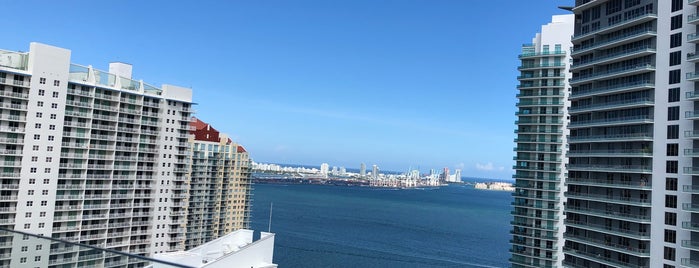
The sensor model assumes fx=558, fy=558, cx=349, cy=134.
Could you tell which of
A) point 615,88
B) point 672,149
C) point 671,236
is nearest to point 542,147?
point 615,88

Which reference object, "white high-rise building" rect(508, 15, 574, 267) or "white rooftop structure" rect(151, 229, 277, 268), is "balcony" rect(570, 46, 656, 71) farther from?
"white rooftop structure" rect(151, 229, 277, 268)

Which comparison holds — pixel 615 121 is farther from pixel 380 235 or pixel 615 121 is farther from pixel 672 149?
pixel 380 235

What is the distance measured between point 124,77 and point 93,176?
10.3m

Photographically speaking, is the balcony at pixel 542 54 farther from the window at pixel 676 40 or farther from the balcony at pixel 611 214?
the window at pixel 676 40

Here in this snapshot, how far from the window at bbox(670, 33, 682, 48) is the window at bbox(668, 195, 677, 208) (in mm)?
9361

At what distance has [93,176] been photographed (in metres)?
52.6

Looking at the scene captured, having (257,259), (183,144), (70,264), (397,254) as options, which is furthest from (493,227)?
(70,264)

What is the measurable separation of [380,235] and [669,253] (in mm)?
68297

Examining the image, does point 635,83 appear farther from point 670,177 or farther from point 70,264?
point 70,264

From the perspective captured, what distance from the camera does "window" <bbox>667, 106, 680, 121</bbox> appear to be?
34500 millimetres

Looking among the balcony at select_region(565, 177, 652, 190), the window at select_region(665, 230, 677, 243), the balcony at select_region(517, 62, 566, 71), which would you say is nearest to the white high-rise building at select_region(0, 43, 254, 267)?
the balcony at select_region(517, 62, 566, 71)

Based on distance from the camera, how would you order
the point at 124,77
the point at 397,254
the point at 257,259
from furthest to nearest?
the point at 397,254
the point at 124,77
the point at 257,259

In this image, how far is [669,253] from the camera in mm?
33969

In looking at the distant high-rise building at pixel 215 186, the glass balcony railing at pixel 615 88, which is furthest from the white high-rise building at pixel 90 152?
the glass balcony railing at pixel 615 88
